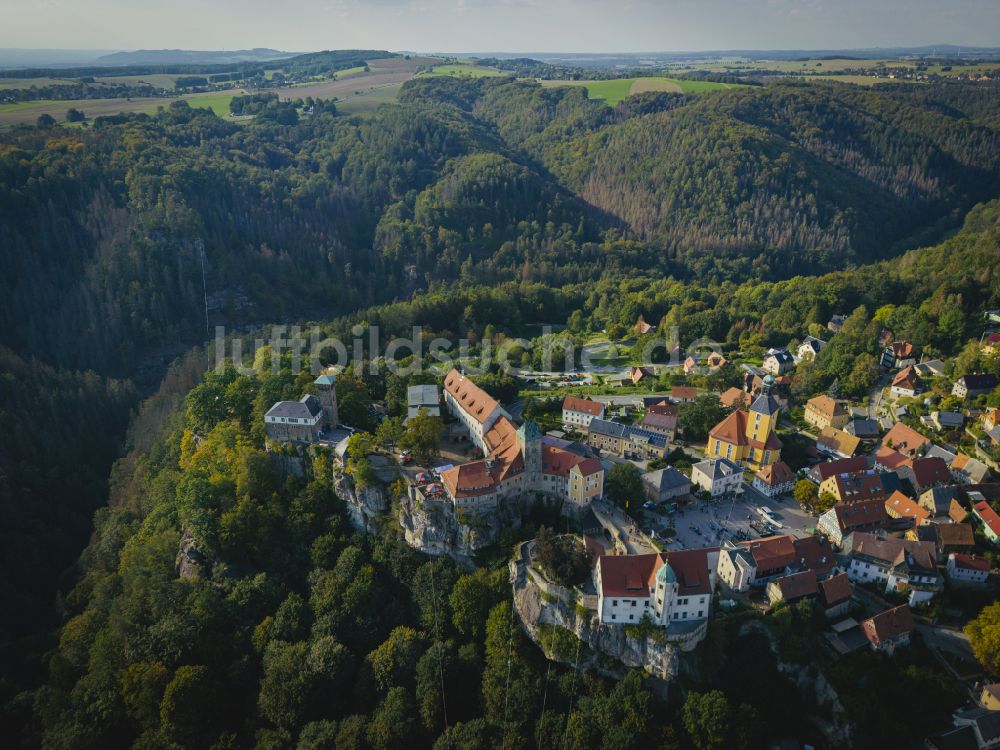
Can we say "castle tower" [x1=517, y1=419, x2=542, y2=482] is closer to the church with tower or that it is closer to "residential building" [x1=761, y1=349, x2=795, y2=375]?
the church with tower

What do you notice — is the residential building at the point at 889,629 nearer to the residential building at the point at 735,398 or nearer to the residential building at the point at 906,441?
the residential building at the point at 906,441

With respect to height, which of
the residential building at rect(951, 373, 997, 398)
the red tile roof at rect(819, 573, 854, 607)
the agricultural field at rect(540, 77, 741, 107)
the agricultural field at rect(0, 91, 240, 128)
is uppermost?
the agricultural field at rect(540, 77, 741, 107)

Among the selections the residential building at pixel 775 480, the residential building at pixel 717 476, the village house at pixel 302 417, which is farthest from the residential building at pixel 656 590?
the village house at pixel 302 417

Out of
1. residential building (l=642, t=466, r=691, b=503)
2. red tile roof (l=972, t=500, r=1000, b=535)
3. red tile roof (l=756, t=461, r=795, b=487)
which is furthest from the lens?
red tile roof (l=756, t=461, r=795, b=487)

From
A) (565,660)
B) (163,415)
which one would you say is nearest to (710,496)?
(565,660)

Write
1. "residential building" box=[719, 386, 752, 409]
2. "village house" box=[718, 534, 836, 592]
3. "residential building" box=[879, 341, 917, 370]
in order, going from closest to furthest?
"village house" box=[718, 534, 836, 592]
"residential building" box=[719, 386, 752, 409]
"residential building" box=[879, 341, 917, 370]

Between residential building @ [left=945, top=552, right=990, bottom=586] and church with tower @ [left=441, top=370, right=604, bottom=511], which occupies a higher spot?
church with tower @ [left=441, top=370, right=604, bottom=511]

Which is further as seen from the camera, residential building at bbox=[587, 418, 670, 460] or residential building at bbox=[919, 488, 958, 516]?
residential building at bbox=[587, 418, 670, 460]

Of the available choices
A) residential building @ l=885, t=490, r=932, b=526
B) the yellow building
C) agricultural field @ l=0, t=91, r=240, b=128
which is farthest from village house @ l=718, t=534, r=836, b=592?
agricultural field @ l=0, t=91, r=240, b=128
